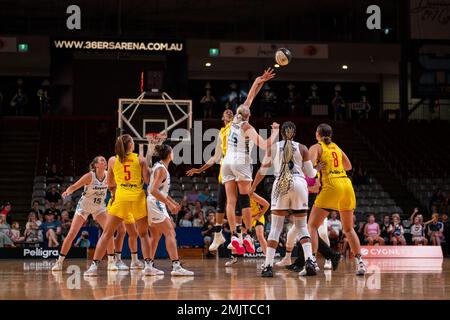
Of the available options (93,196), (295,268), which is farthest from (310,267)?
(93,196)

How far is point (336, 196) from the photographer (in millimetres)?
10617

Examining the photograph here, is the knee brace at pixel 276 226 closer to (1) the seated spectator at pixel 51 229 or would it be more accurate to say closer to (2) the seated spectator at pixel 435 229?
(1) the seated spectator at pixel 51 229

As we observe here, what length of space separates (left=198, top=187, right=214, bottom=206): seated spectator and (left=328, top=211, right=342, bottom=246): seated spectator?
3575 mm

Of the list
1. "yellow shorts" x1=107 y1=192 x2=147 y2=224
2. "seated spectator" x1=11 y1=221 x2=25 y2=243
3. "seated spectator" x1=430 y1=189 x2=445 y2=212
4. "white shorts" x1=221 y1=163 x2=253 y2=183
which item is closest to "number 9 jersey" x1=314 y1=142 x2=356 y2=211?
"white shorts" x1=221 y1=163 x2=253 y2=183

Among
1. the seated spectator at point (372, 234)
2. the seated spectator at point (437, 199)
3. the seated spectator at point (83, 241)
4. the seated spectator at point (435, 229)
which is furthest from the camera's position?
the seated spectator at point (437, 199)

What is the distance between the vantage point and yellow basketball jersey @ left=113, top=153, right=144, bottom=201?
10469 mm

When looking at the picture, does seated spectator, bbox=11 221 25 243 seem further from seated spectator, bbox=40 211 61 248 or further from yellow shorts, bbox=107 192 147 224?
yellow shorts, bbox=107 192 147 224

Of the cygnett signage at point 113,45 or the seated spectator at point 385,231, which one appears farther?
the cygnett signage at point 113,45

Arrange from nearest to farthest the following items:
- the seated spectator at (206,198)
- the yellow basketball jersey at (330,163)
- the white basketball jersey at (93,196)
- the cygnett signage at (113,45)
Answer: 1. the yellow basketball jersey at (330,163)
2. the white basketball jersey at (93,196)
3. the cygnett signage at (113,45)
4. the seated spectator at (206,198)

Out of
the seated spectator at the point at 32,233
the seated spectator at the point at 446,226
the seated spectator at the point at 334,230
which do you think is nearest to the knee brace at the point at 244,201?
the seated spectator at the point at 334,230

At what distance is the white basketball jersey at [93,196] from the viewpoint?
1201cm

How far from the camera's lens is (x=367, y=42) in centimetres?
3006

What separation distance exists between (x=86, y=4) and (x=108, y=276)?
19040mm

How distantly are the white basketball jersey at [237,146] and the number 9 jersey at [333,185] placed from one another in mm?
1337
